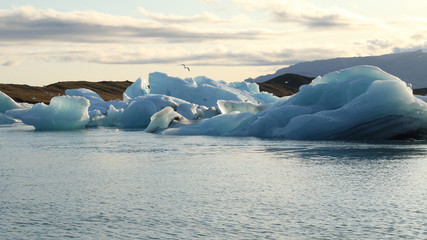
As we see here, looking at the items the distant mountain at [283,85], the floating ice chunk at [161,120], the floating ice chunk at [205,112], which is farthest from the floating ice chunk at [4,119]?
the distant mountain at [283,85]

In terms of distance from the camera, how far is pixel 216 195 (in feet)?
25.3

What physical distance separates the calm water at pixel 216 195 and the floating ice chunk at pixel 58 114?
15.0 metres

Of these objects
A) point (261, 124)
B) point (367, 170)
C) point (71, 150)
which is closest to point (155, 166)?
point (367, 170)

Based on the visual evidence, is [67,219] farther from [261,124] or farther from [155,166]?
[261,124]

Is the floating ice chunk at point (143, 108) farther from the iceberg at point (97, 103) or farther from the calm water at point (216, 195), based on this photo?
the calm water at point (216, 195)

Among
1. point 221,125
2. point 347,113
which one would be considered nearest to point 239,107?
point 221,125

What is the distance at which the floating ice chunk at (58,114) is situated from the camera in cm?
2844

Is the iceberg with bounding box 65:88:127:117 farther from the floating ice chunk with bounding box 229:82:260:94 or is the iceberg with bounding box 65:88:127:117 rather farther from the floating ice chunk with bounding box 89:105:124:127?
the floating ice chunk with bounding box 229:82:260:94

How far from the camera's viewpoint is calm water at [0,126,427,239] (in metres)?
5.74

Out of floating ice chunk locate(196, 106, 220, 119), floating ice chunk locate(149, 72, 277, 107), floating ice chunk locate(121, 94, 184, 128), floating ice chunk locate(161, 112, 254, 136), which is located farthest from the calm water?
floating ice chunk locate(149, 72, 277, 107)

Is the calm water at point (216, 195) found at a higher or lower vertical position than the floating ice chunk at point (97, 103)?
lower

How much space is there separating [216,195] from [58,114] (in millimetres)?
22501

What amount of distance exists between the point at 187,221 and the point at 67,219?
1272mm

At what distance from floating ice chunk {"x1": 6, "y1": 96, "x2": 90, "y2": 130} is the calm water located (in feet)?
49.3
